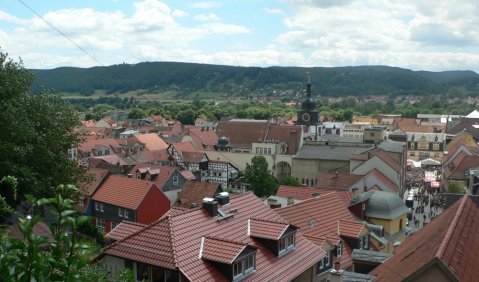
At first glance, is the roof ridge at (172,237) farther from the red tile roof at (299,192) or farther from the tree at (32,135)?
the red tile roof at (299,192)

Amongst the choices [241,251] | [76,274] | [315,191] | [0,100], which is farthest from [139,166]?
[76,274]

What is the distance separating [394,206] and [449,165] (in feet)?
108

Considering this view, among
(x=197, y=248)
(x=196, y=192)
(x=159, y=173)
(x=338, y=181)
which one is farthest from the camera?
(x=338, y=181)

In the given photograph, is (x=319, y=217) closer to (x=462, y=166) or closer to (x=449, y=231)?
(x=449, y=231)

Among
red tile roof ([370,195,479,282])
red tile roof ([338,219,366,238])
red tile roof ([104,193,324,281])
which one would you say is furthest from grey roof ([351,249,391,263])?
red tile roof ([370,195,479,282])

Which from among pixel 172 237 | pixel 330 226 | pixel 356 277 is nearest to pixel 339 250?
pixel 330 226

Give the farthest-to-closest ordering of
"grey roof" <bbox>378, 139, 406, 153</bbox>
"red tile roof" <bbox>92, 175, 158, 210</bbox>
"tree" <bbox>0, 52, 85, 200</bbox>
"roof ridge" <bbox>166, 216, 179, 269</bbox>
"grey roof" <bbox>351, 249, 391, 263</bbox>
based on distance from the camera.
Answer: "grey roof" <bbox>378, 139, 406, 153</bbox> → "red tile roof" <bbox>92, 175, 158, 210</bbox> → "grey roof" <bbox>351, 249, 391, 263</bbox> → "tree" <bbox>0, 52, 85, 200</bbox> → "roof ridge" <bbox>166, 216, 179, 269</bbox>

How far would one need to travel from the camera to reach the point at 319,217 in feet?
84.2

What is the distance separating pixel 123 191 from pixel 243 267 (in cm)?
2247

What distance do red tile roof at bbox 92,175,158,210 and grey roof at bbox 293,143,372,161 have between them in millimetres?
26913

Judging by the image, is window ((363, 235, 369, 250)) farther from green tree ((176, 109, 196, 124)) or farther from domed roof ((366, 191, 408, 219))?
green tree ((176, 109, 196, 124))

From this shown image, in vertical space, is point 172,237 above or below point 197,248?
above

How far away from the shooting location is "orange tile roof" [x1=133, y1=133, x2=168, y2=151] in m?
77.6

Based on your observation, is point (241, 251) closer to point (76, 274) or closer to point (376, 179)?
point (76, 274)
